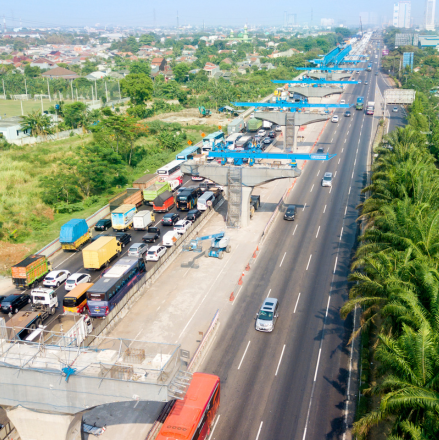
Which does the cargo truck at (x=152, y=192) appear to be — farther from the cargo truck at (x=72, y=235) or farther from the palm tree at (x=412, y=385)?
the palm tree at (x=412, y=385)

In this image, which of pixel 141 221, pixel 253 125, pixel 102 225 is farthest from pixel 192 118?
pixel 141 221

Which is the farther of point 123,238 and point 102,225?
point 102,225

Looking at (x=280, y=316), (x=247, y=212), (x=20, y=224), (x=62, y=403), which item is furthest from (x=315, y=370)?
(x=20, y=224)

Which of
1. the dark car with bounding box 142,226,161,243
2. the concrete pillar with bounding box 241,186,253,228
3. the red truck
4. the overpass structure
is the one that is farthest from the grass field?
the overpass structure

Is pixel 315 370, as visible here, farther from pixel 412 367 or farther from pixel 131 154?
pixel 131 154

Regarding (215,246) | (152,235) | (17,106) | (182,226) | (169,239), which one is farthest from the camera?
(17,106)

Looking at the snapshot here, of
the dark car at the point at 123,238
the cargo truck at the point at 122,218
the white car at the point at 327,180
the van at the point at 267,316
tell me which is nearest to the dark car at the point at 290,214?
the white car at the point at 327,180

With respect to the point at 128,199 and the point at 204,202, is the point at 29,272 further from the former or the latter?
the point at 204,202
